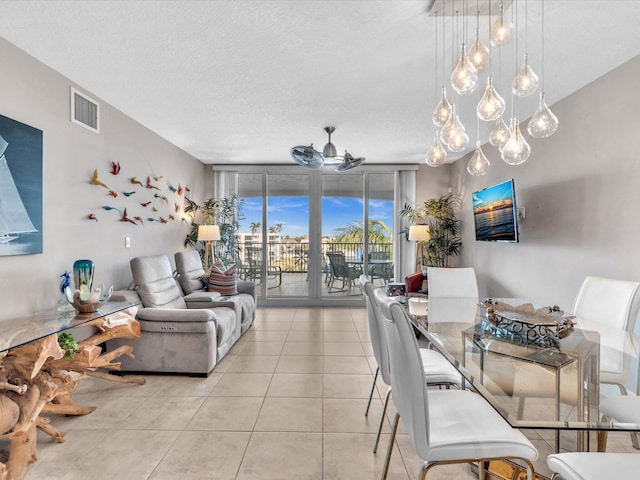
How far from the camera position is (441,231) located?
19.3 ft

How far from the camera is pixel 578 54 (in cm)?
245

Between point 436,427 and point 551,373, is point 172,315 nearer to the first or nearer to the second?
point 436,427

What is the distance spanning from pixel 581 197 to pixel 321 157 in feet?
7.96

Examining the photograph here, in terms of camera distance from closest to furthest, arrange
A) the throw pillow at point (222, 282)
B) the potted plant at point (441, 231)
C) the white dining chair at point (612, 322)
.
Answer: the white dining chair at point (612, 322) < the throw pillow at point (222, 282) < the potted plant at point (441, 231)

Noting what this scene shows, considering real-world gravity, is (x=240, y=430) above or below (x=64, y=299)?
below

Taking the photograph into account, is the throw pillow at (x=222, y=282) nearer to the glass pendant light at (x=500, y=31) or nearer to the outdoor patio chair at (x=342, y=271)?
the outdoor patio chair at (x=342, y=271)

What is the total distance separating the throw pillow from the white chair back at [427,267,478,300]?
8.52 feet

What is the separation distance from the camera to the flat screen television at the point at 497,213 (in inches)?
145

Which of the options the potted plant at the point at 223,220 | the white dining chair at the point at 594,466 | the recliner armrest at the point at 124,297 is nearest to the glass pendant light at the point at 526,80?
the white dining chair at the point at 594,466

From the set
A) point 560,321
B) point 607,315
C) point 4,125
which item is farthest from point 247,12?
point 607,315

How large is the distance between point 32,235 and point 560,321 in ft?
11.2

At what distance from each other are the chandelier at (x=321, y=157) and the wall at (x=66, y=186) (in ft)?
5.86

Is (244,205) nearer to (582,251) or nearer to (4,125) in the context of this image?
(4,125)

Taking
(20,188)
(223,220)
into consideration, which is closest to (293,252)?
(223,220)
